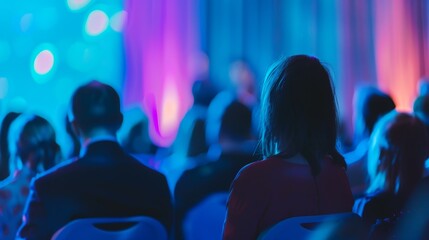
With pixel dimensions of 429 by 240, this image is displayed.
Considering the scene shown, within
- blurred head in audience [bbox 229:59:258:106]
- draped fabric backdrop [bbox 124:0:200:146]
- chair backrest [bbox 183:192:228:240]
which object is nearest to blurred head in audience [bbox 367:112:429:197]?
chair backrest [bbox 183:192:228:240]

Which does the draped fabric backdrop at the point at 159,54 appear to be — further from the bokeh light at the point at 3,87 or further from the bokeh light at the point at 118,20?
the bokeh light at the point at 3,87

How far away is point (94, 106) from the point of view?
2115 mm

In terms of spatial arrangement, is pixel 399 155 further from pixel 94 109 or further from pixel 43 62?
pixel 43 62

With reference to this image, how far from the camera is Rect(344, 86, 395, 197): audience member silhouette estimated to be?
2.84 m

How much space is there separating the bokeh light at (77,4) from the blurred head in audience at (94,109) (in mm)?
4904

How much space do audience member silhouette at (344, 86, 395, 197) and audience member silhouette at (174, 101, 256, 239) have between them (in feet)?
1.66

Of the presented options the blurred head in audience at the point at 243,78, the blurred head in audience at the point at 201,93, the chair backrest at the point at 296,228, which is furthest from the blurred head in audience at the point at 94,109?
the blurred head in audience at the point at 243,78

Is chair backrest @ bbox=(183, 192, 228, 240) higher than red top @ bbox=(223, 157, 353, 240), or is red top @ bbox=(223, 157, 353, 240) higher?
red top @ bbox=(223, 157, 353, 240)

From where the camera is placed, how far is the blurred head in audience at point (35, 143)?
2.46 m

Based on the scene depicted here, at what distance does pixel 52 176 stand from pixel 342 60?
5.86 metres

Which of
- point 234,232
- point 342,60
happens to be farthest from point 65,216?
point 342,60

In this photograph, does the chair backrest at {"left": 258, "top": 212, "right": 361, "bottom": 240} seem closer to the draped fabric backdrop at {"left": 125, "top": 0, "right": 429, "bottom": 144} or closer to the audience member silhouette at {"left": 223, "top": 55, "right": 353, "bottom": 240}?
the audience member silhouette at {"left": 223, "top": 55, "right": 353, "bottom": 240}

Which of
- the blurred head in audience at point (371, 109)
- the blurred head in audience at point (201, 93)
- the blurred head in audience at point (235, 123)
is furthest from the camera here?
the blurred head in audience at point (201, 93)

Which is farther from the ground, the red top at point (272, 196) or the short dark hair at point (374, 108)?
the red top at point (272, 196)
